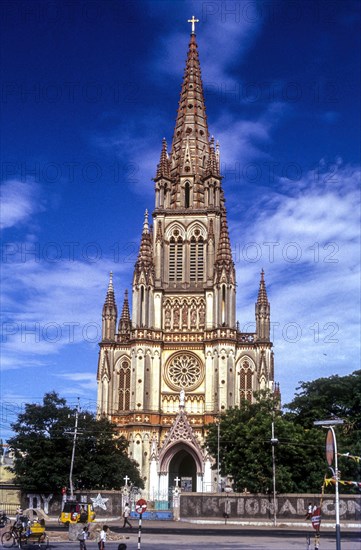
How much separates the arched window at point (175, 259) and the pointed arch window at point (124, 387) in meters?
11.5

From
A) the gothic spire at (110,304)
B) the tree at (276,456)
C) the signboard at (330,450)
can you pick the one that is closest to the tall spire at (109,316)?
the gothic spire at (110,304)

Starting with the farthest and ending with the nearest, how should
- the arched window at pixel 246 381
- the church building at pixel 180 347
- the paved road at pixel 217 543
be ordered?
1. the arched window at pixel 246 381
2. the church building at pixel 180 347
3. the paved road at pixel 217 543

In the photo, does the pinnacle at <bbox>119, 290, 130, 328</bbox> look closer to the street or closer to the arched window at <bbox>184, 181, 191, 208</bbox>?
the arched window at <bbox>184, 181, 191, 208</bbox>

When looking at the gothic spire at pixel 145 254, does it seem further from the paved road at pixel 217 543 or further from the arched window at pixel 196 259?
the paved road at pixel 217 543

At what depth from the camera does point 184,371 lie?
77.9 meters

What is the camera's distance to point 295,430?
55.3m

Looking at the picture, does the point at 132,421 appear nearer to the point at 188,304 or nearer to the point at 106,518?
the point at 188,304

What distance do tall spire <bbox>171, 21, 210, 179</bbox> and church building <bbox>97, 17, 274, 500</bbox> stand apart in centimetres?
372

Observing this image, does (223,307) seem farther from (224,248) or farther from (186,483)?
(186,483)

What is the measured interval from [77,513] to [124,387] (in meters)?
40.0

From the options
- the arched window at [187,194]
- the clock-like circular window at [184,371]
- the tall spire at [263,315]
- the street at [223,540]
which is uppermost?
the arched window at [187,194]

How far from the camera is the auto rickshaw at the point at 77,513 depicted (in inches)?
1479

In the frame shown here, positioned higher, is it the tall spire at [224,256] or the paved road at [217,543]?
the tall spire at [224,256]

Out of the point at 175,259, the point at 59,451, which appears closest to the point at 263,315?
the point at 175,259
